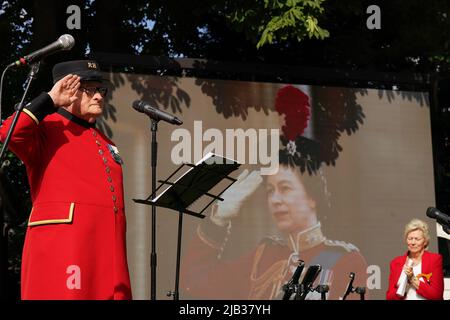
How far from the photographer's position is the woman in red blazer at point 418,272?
7195mm

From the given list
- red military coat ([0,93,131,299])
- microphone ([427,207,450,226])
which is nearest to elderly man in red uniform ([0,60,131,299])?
red military coat ([0,93,131,299])

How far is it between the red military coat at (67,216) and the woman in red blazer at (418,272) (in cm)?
384

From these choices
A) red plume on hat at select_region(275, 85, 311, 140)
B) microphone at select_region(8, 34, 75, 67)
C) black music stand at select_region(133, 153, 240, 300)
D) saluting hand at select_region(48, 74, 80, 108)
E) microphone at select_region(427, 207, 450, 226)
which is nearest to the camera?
microphone at select_region(8, 34, 75, 67)

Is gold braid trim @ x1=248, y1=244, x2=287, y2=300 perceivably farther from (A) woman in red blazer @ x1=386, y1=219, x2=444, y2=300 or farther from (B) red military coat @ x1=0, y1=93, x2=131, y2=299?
(B) red military coat @ x1=0, y1=93, x2=131, y2=299

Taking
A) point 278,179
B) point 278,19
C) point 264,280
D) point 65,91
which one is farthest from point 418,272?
point 278,19

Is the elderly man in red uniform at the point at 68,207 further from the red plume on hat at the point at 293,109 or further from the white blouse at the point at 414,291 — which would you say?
the red plume on hat at the point at 293,109

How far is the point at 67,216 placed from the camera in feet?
13.6

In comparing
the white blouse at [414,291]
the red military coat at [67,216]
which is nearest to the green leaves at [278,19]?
the white blouse at [414,291]

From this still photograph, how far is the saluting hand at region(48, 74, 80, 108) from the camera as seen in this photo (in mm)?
4227

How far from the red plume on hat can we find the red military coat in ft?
22.2

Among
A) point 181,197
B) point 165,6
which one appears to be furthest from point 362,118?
point 181,197

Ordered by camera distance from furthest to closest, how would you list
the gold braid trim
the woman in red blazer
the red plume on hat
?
the red plume on hat < the gold braid trim < the woman in red blazer

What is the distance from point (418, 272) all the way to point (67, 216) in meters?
4.40

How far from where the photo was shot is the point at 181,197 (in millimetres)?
6168
